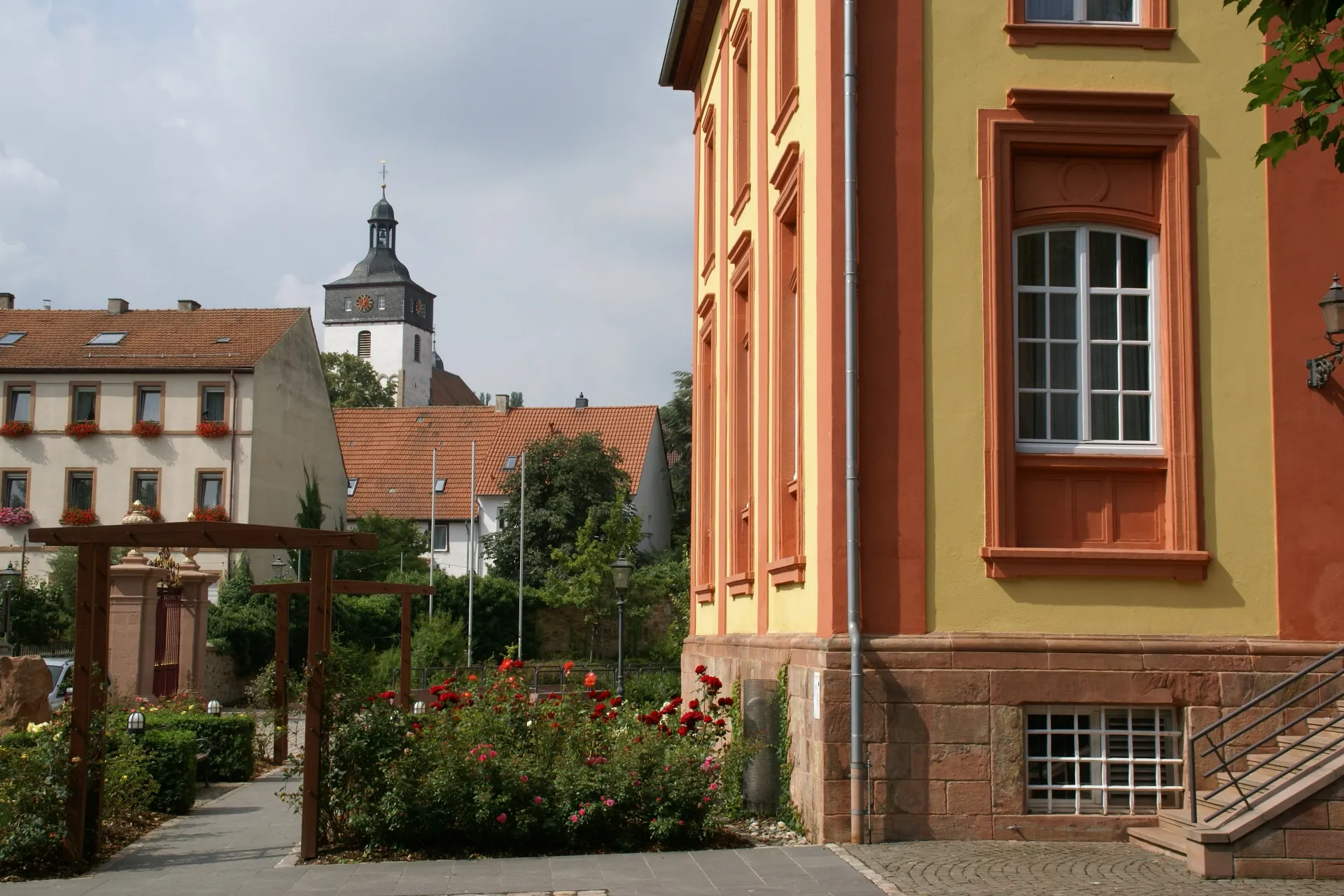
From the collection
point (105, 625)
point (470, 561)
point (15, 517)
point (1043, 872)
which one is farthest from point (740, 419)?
point (15, 517)

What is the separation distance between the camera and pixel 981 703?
11164 mm

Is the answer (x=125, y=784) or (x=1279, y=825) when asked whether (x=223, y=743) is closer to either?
(x=125, y=784)

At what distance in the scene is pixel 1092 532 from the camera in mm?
11641

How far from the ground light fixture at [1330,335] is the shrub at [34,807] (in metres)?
10.2

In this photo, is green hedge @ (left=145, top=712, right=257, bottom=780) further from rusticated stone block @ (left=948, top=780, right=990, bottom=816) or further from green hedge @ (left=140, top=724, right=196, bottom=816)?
rusticated stone block @ (left=948, top=780, right=990, bottom=816)

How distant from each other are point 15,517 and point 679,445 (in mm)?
30204

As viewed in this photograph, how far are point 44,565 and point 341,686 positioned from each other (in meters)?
40.2

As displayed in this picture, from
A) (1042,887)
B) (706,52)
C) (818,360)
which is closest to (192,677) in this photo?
(706,52)

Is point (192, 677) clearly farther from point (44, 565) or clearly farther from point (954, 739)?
point (44, 565)

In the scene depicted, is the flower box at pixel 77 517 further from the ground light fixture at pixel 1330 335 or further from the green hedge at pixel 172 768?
the ground light fixture at pixel 1330 335

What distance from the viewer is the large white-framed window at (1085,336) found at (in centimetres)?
1195

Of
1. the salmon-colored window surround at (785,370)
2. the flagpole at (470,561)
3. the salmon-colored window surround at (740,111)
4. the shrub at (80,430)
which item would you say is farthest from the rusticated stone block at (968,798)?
the shrub at (80,430)

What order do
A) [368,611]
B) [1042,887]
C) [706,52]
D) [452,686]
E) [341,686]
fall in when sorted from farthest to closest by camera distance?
[368,611]
[706,52]
[452,686]
[341,686]
[1042,887]

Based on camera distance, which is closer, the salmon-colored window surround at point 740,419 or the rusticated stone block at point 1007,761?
the rusticated stone block at point 1007,761
